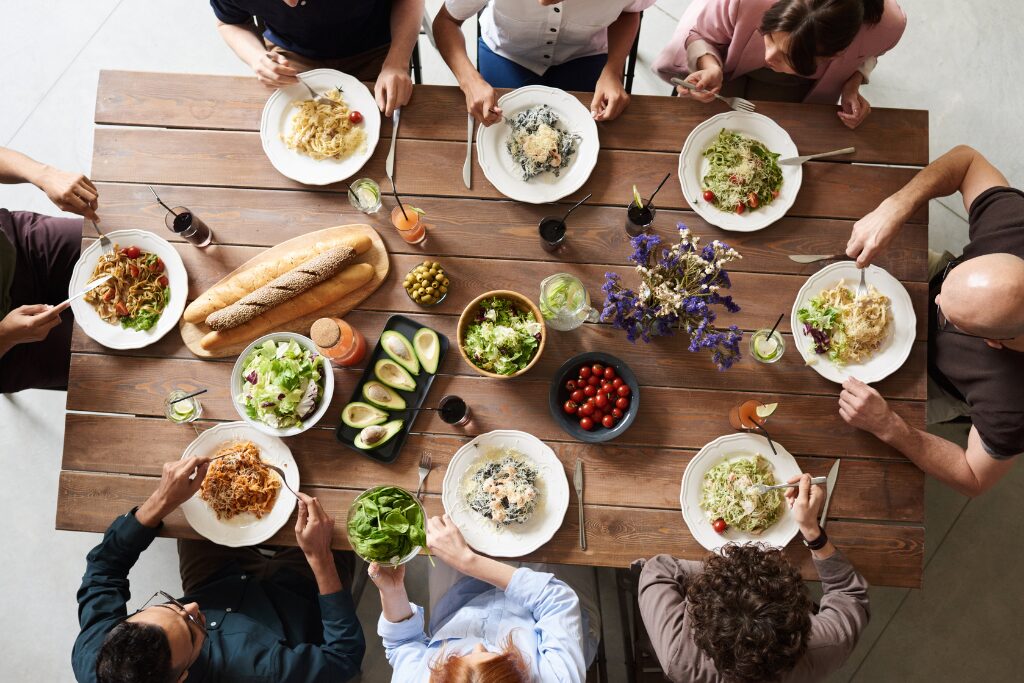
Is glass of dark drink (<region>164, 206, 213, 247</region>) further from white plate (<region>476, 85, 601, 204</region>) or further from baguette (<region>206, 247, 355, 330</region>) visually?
white plate (<region>476, 85, 601, 204</region>)

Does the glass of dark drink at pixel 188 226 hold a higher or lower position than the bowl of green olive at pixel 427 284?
higher

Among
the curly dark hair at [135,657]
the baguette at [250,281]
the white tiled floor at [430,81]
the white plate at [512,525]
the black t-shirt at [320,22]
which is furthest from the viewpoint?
the white tiled floor at [430,81]

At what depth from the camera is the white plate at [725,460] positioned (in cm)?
200

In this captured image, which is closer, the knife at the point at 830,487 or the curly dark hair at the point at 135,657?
the curly dark hair at the point at 135,657

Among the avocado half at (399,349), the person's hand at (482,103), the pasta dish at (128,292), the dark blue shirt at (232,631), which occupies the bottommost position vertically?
the dark blue shirt at (232,631)

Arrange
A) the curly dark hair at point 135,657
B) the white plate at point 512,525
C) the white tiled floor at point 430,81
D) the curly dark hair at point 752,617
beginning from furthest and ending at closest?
the white tiled floor at point 430,81, the white plate at point 512,525, the curly dark hair at point 135,657, the curly dark hair at point 752,617

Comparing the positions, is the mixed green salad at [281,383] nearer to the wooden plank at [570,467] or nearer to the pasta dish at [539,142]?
the wooden plank at [570,467]

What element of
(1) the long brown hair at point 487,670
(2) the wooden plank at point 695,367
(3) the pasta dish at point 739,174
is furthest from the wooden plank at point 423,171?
(1) the long brown hair at point 487,670

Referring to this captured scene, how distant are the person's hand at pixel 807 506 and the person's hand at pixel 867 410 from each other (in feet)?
0.85

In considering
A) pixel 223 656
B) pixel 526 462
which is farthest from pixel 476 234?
pixel 223 656

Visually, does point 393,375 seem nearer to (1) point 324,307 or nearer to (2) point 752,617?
(1) point 324,307

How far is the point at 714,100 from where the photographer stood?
2238 millimetres

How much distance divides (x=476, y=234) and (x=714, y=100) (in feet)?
3.19

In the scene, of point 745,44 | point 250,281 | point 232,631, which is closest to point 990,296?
point 745,44
